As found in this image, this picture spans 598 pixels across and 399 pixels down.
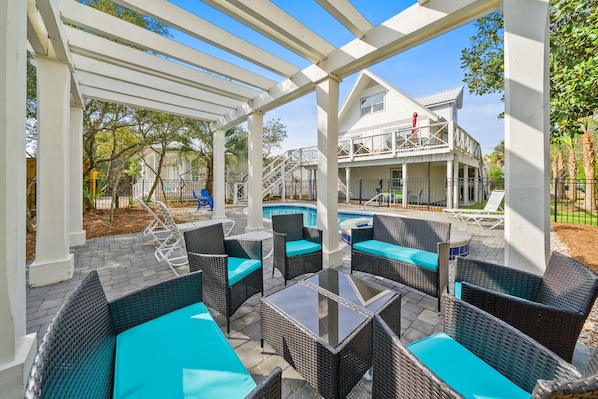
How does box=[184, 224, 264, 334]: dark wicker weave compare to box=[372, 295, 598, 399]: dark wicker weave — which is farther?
box=[184, 224, 264, 334]: dark wicker weave

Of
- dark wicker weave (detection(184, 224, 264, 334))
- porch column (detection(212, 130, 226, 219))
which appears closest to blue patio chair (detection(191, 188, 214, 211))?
porch column (detection(212, 130, 226, 219))

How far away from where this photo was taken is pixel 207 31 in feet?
12.0

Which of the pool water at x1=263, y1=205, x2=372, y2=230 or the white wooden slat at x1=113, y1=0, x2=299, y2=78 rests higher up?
the white wooden slat at x1=113, y1=0, x2=299, y2=78

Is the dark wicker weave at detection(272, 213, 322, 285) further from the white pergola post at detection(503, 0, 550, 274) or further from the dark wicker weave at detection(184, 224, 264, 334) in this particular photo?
the white pergola post at detection(503, 0, 550, 274)

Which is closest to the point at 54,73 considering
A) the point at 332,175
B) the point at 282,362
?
the point at 332,175

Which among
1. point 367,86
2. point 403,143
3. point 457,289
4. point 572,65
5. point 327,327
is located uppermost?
point 367,86

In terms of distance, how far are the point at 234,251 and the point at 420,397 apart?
2.60 metres

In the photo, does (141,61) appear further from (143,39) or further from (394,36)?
(394,36)

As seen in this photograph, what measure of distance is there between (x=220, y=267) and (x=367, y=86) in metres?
17.0

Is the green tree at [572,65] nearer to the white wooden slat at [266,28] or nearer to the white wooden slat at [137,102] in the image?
the white wooden slat at [266,28]

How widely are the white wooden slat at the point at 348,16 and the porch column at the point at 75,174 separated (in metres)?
5.90

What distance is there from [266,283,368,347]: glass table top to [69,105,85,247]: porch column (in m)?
5.92

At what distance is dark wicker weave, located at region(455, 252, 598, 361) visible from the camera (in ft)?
5.32

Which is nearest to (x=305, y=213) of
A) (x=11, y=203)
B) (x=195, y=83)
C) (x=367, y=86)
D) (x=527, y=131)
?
(x=195, y=83)
